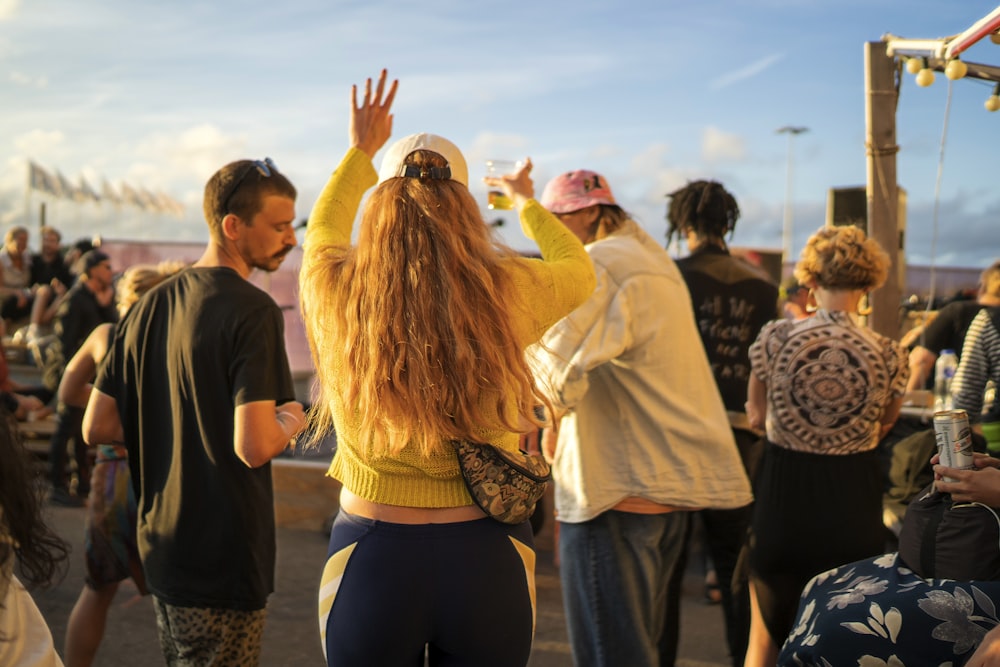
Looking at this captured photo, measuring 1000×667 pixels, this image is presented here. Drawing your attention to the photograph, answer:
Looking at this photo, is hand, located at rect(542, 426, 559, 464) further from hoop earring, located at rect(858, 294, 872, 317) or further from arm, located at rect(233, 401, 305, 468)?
hoop earring, located at rect(858, 294, 872, 317)

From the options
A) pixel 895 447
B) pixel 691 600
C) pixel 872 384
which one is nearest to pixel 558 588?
pixel 691 600

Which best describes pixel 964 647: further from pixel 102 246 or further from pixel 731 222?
pixel 102 246

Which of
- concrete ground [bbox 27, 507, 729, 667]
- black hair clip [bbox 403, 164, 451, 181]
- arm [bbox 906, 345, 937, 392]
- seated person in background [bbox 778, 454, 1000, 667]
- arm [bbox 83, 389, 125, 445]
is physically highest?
black hair clip [bbox 403, 164, 451, 181]

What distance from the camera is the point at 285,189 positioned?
3072 mm

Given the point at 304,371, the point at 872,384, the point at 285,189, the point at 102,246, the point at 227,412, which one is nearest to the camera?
the point at 227,412

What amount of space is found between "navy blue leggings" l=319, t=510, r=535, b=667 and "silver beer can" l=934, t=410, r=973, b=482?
1106 millimetres

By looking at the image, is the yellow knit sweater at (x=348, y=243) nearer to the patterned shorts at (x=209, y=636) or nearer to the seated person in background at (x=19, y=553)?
the seated person in background at (x=19, y=553)

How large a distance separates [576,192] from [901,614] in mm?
1799

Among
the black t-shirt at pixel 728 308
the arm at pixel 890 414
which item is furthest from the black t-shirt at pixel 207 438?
the black t-shirt at pixel 728 308

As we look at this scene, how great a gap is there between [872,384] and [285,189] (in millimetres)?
2189

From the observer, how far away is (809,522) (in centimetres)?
350

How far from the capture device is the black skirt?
3484 mm

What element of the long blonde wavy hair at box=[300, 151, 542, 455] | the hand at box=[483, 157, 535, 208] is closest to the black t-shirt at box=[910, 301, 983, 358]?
the hand at box=[483, 157, 535, 208]

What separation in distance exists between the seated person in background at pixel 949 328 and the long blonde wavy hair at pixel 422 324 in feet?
14.7
